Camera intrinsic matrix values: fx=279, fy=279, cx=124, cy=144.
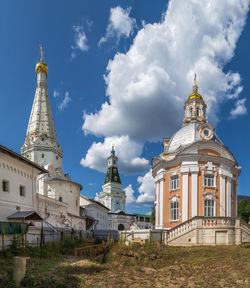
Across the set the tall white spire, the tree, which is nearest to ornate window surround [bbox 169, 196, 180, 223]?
the tall white spire

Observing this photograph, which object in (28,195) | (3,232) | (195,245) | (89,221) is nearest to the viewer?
(3,232)

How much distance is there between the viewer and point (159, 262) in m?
17.5

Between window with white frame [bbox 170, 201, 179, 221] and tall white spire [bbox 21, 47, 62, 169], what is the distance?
83.3ft

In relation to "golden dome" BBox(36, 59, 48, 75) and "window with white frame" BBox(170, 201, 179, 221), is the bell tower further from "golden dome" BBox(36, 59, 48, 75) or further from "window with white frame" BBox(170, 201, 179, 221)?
"window with white frame" BBox(170, 201, 179, 221)

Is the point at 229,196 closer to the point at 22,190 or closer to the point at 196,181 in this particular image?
the point at 196,181

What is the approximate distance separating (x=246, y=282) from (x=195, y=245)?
30.0 ft

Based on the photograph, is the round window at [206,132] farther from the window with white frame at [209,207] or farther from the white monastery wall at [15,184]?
the white monastery wall at [15,184]

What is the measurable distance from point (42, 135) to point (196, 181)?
30046mm

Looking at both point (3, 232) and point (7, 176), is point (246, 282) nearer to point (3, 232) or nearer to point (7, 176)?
point (3, 232)

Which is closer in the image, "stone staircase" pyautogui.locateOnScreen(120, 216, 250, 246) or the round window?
"stone staircase" pyautogui.locateOnScreen(120, 216, 250, 246)

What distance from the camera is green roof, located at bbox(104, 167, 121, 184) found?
84938mm

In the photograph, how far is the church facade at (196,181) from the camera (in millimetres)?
28391

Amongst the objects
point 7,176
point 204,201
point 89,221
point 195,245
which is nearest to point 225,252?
point 195,245

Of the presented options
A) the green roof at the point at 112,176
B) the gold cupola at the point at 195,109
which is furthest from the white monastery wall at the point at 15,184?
the green roof at the point at 112,176
